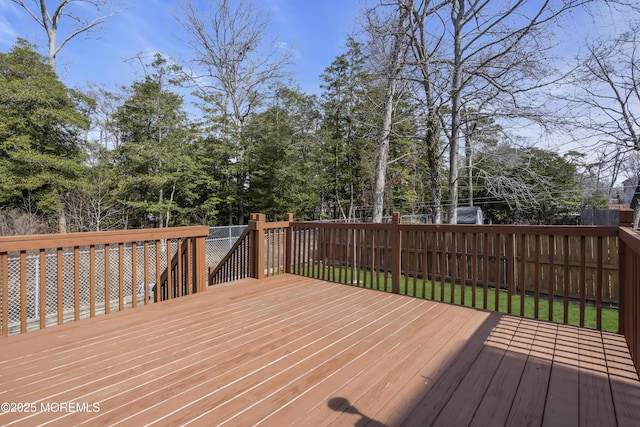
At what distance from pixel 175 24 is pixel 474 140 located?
14.0 metres

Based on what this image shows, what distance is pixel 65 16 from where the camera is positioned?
42.7ft

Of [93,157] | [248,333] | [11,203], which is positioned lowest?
[248,333]

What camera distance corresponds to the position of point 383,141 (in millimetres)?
7336

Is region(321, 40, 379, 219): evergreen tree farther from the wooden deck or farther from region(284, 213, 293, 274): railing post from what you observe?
the wooden deck

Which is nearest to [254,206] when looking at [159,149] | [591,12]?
[159,149]

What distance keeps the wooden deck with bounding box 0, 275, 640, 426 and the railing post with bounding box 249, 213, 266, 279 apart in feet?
4.56

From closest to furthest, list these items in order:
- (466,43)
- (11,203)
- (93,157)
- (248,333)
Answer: (248,333), (466,43), (11,203), (93,157)

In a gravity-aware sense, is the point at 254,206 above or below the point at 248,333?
above

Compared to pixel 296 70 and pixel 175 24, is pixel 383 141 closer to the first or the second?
pixel 296 70

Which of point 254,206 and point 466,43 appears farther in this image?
point 254,206

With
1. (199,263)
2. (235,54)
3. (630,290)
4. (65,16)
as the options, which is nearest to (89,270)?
(199,263)

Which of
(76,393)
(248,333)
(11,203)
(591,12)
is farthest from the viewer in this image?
(11,203)

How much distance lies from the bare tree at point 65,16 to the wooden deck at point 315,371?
15.0m

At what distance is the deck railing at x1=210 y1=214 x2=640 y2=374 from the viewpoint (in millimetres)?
2373
